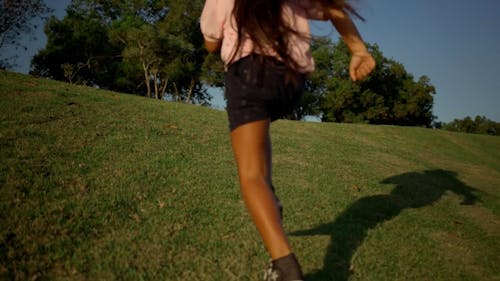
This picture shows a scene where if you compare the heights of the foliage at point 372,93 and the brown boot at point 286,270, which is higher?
the foliage at point 372,93

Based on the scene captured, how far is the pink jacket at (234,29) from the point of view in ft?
5.78

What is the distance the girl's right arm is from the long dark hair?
40cm

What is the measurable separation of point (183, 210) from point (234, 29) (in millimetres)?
2176

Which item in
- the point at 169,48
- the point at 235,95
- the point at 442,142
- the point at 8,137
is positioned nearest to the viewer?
the point at 235,95

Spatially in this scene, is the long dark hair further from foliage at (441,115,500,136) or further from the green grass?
foliage at (441,115,500,136)

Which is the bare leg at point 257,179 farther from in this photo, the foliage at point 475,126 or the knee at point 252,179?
the foliage at point 475,126

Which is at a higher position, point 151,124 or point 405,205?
point 151,124

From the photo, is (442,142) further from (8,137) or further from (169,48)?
(169,48)

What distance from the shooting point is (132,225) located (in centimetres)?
285

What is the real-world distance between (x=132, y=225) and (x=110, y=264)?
0.65m

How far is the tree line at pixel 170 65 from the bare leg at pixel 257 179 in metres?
35.3

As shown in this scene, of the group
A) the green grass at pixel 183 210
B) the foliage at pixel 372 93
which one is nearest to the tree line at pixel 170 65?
the foliage at pixel 372 93

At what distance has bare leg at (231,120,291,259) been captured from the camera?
1716 millimetres

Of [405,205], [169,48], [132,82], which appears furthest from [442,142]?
[132,82]
